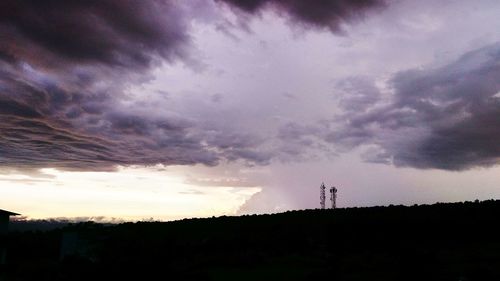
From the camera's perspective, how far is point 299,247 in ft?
173

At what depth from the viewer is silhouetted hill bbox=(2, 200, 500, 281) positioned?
12917mm

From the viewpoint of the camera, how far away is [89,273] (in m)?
11.4

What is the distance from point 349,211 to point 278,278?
30.3m

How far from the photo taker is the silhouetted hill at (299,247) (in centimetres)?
1292

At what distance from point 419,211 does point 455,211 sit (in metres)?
4.09

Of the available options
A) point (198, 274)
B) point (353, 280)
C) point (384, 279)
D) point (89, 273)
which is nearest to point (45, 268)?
point (89, 273)

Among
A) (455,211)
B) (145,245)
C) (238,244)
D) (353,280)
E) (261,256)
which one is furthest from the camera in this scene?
(238,244)

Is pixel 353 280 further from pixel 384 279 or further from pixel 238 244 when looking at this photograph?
pixel 238 244

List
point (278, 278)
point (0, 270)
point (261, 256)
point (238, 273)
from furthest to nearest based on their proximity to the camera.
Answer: point (261, 256), point (238, 273), point (278, 278), point (0, 270)

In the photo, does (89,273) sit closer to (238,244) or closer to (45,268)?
(45,268)

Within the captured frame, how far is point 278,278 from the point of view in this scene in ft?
110

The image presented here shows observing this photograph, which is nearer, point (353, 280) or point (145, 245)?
point (145, 245)

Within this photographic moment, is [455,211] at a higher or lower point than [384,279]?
higher

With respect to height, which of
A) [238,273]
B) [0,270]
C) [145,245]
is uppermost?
[145,245]
